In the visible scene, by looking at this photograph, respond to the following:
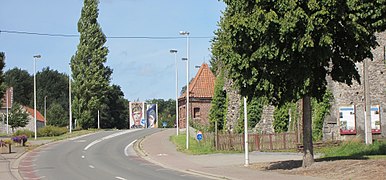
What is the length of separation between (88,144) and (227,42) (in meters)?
32.4

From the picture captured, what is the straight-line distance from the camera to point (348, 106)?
41250mm

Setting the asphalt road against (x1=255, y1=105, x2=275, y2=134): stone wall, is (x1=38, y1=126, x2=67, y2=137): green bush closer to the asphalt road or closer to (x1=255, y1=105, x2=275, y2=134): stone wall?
the asphalt road

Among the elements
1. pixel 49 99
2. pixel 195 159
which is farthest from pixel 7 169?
pixel 49 99

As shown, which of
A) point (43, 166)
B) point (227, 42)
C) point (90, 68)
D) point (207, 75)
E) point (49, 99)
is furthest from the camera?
point (49, 99)

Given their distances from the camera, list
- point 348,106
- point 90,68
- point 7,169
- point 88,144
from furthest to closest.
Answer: point 90,68 → point 88,144 → point 348,106 → point 7,169

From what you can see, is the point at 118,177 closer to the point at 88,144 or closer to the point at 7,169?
the point at 7,169

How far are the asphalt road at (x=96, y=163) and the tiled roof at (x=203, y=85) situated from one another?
11.3 meters

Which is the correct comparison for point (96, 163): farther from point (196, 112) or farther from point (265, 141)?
point (196, 112)

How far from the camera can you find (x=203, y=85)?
68.0m

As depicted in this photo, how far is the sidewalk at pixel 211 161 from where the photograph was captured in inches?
941

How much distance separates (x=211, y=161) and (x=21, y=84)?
101264 mm

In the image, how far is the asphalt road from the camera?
25.9m

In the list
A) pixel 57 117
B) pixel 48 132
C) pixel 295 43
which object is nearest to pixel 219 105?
pixel 48 132

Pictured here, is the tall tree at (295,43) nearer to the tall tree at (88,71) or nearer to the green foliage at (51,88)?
the tall tree at (88,71)
